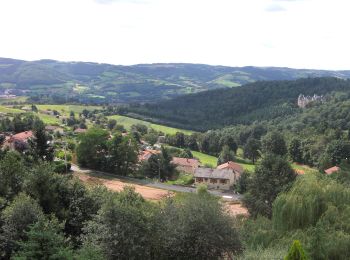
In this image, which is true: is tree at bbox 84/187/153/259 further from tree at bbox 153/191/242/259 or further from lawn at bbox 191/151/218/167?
lawn at bbox 191/151/218/167

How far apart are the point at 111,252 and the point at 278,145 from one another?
198ft

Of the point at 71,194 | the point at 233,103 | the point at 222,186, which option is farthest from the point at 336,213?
the point at 233,103

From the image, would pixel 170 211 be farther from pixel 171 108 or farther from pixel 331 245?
pixel 171 108

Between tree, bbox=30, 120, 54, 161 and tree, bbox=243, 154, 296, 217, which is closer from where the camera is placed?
tree, bbox=243, 154, 296, 217

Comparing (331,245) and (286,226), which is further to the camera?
(286,226)

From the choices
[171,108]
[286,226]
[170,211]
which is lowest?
[171,108]

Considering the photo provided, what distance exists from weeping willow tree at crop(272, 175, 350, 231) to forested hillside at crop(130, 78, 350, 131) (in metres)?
98.7

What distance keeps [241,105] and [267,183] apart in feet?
381

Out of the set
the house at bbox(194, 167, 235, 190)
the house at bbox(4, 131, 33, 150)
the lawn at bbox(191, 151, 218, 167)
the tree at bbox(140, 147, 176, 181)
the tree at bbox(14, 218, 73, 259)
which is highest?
the tree at bbox(14, 218, 73, 259)

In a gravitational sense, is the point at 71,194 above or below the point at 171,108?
above

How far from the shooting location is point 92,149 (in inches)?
1928

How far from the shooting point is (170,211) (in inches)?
724

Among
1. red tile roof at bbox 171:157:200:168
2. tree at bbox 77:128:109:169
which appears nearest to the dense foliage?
tree at bbox 77:128:109:169

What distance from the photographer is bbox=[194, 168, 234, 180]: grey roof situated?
55969mm
